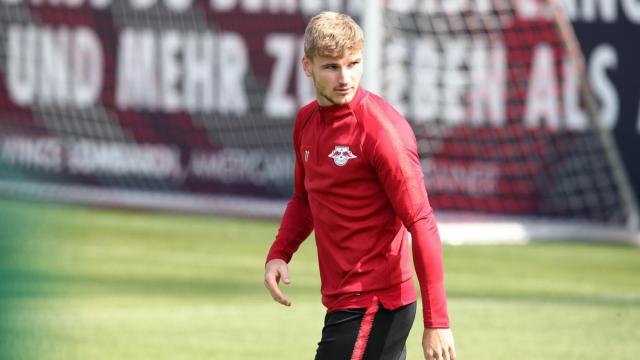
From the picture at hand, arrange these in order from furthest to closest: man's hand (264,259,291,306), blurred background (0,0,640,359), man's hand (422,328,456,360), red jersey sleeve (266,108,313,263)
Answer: blurred background (0,0,640,359) → red jersey sleeve (266,108,313,263) → man's hand (264,259,291,306) → man's hand (422,328,456,360)

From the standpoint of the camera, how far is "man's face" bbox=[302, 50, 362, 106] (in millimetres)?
4586

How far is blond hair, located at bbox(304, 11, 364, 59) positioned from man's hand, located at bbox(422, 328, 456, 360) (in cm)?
89

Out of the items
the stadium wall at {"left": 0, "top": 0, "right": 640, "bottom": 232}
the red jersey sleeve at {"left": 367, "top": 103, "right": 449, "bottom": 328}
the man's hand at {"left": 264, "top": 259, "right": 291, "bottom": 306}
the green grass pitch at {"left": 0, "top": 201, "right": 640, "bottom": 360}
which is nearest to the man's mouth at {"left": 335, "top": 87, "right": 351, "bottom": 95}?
the red jersey sleeve at {"left": 367, "top": 103, "right": 449, "bottom": 328}

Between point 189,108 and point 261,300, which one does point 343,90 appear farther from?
point 189,108

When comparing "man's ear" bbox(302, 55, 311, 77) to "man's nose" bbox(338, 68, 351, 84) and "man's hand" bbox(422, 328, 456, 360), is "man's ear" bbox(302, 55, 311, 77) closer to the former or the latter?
"man's nose" bbox(338, 68, 351, 84)

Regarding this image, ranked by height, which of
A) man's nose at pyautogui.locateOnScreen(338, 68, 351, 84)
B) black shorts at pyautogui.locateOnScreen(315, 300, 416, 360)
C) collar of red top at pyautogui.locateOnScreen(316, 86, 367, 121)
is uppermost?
man's nose at pyautogui.locateOnScreen(338, 68, 351, 84)

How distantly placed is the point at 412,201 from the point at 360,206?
0.25 meters

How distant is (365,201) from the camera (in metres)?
4.71

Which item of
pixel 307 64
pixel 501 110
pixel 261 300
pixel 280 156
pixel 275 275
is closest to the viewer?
pixel 307 64

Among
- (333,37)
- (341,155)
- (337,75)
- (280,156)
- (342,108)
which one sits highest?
(333,37)

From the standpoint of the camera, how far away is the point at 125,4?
54.2 feet

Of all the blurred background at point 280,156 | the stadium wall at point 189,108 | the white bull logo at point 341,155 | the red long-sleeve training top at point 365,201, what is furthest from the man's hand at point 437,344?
the stadium wall at point 189,108

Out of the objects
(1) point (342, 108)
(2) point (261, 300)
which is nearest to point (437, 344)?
(1) point (342, 108)

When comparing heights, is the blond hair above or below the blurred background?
above
